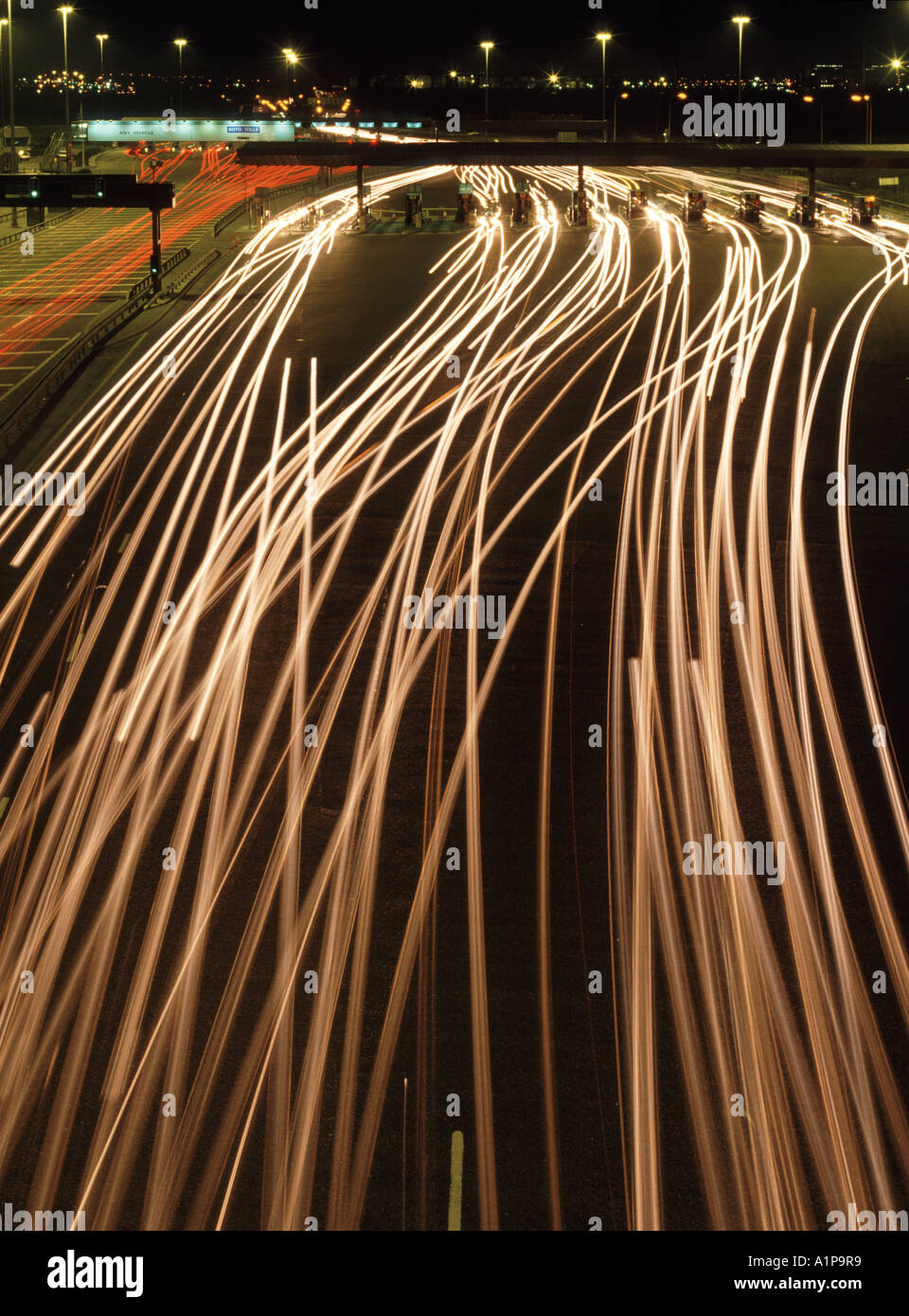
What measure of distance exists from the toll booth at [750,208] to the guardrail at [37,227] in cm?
2636

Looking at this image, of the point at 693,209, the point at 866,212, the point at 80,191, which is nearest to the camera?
the point at 80,191

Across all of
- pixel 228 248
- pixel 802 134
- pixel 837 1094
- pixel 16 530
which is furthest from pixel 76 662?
pixel 802 134

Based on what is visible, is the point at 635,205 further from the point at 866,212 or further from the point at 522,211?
the point at 866,212

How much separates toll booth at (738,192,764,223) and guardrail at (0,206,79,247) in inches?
1038

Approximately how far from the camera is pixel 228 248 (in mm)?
43719

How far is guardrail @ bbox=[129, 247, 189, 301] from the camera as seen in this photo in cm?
3597

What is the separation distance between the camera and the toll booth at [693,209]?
47.9 metres

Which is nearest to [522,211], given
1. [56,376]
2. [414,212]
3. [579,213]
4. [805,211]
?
[579,213]

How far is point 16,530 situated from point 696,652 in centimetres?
1034

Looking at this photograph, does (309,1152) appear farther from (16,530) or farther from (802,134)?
(802,134)

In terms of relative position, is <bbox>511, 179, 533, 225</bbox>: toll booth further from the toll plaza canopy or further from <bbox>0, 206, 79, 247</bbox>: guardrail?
the toll plaza canopy

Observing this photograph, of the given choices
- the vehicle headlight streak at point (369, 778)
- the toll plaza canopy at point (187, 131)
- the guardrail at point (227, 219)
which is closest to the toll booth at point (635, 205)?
the guardrail at point (227, 219)

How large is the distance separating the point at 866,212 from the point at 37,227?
31304 millimetres

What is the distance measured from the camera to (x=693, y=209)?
4844 cm
